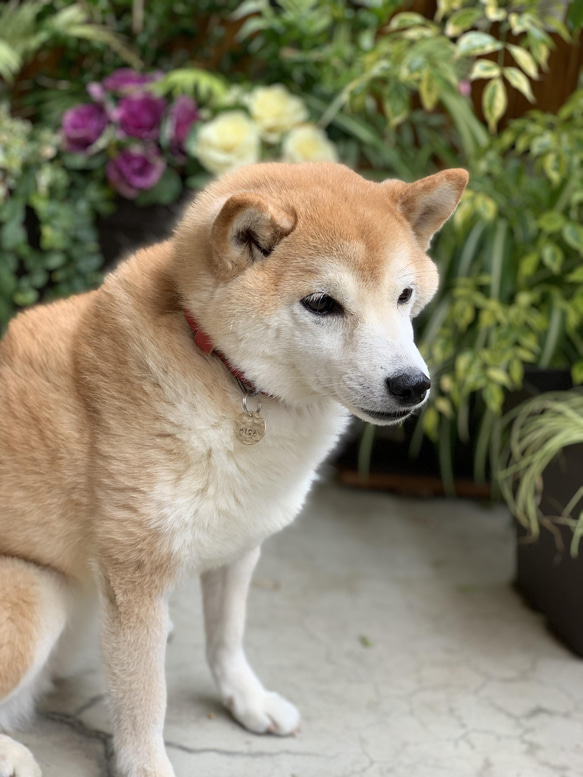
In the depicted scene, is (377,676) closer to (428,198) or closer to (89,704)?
(89,704)

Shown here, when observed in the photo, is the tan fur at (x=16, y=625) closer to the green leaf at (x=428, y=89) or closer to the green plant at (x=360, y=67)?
the green leaf at (x=428, y=89)

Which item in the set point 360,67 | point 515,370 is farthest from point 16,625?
point 360,67

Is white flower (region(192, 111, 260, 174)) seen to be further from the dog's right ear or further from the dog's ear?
the dog's right ear

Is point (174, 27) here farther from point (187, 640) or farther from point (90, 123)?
point (187, 640)

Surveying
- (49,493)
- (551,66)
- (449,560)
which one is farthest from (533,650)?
(551,66)

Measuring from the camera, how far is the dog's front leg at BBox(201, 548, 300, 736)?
1.65 meters

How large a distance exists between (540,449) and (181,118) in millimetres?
1886

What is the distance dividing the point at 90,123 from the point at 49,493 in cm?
205

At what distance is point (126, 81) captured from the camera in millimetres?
3012

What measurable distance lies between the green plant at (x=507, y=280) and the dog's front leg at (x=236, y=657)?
102cm

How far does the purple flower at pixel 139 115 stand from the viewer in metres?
2.93

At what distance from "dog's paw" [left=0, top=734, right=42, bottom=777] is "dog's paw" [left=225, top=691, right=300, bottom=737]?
1.47 feet

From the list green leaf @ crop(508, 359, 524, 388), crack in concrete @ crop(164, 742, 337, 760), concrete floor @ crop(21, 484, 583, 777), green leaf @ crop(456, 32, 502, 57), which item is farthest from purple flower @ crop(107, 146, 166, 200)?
crack in concrete @ crop(164, 742, 337, 760)

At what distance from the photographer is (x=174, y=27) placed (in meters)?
3.21
